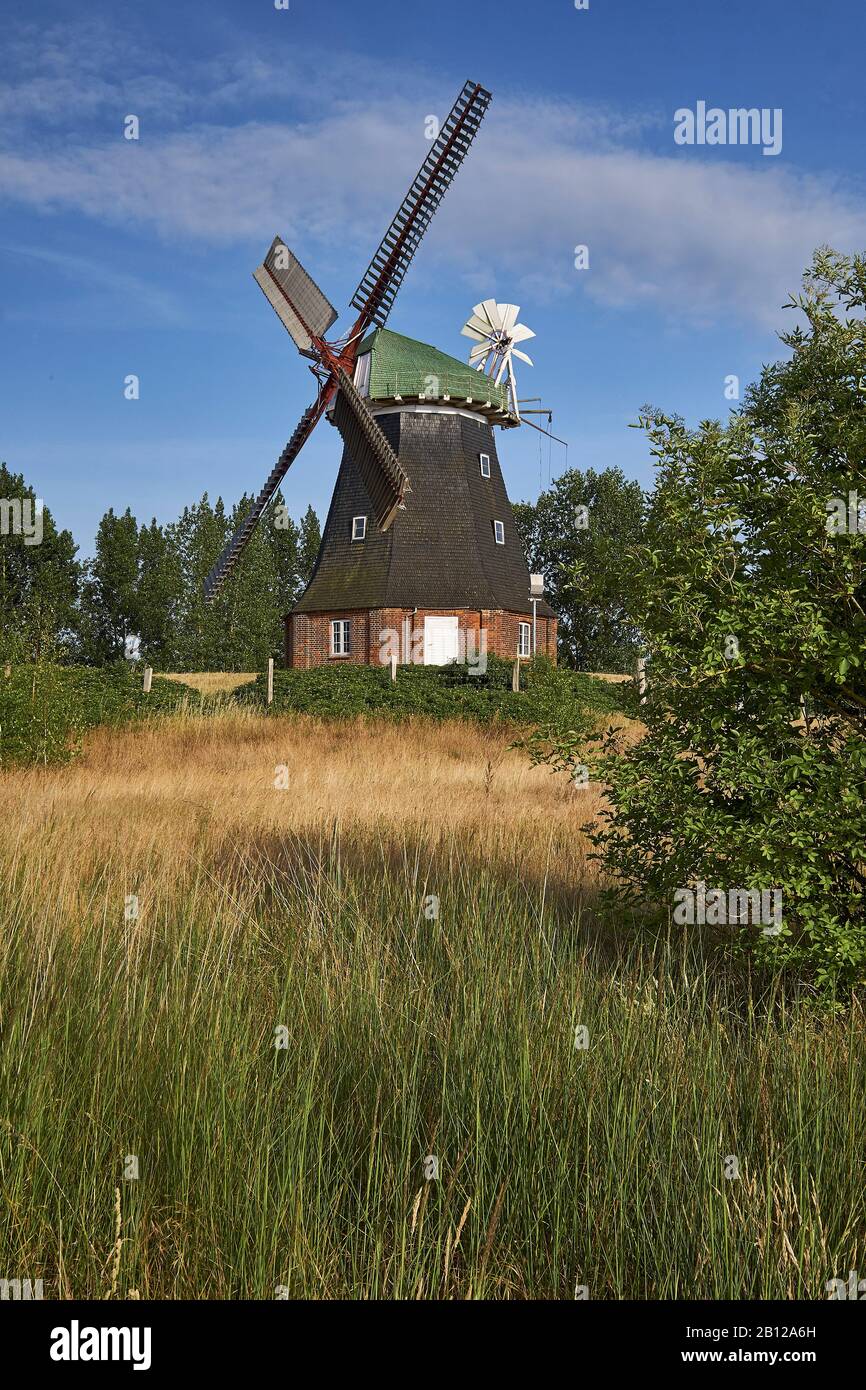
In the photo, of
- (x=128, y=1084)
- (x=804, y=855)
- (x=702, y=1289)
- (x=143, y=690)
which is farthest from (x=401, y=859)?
(x=143, y=690)

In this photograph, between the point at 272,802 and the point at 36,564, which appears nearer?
the point at 272,802

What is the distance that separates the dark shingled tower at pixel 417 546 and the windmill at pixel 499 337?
2011mm

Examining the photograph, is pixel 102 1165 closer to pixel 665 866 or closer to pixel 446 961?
pixel 446 961

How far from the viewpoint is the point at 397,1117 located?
3.27 meters

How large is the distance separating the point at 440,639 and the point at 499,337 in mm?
11084

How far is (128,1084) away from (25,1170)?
408 mm

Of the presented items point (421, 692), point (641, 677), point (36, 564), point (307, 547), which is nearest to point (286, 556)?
point (307, 547)

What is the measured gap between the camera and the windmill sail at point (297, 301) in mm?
29312

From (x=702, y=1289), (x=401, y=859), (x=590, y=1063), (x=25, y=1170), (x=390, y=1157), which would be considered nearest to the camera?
(x=702, y=1289)

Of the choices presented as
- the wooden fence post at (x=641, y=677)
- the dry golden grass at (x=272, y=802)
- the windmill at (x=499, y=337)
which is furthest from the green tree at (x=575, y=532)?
the wooden fence post at (x=641, y=677)

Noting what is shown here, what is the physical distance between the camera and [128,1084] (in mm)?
3277

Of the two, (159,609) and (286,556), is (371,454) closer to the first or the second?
(159,609)

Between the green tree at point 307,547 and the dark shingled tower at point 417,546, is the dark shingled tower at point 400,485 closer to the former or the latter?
the dark shingled tower at point 417,546
